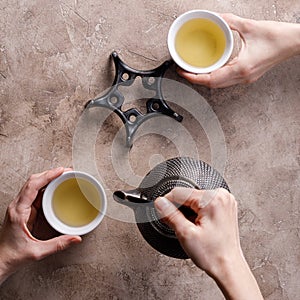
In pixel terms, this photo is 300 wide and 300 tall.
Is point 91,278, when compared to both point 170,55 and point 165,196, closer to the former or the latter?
point 165,196

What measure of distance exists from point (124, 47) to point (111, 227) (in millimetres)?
419

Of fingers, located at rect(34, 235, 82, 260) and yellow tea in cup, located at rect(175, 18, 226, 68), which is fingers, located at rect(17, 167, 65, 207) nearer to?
fingers, located at rect(34, 235, 82, 260)

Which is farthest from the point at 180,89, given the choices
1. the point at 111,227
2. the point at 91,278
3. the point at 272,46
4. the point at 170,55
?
the point at 91,278

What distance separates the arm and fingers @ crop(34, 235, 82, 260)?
267 millimetres

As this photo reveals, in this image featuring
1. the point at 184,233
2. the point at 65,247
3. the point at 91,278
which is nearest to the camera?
the point at 184,233

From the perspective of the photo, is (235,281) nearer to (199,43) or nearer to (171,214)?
(171,214)

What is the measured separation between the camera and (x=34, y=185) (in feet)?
4.23

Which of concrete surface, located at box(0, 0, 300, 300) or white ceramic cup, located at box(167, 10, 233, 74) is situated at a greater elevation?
white ceramic cup, located at box(167, 10, 233, 74)

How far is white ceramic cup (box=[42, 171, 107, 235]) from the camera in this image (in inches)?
51.2

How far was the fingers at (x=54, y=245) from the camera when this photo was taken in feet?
4.22

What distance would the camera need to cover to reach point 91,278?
55.5 inches

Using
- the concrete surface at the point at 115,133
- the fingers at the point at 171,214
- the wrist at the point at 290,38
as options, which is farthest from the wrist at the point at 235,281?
the wrist at the point at 290,38

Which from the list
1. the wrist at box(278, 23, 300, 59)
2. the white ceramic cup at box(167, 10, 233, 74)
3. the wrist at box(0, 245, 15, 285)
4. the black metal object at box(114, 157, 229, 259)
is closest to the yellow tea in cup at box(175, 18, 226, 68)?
the white ceramic cup at box(167, 10, 233, 74)

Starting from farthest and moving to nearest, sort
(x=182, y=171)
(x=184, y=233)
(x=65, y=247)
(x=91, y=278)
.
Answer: (x=91, y=278), (x=65, y=247), (x=182, y=171), (x=184, y=233)
